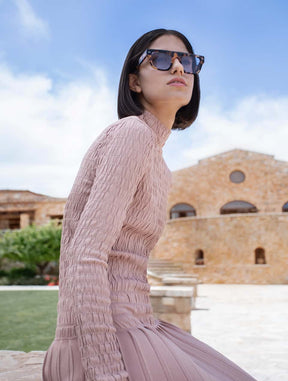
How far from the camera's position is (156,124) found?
5.21 feet

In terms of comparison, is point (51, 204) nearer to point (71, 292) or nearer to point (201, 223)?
point (201, 223)

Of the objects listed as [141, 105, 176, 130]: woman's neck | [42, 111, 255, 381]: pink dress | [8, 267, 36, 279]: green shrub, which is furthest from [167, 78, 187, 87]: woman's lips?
[8, 267, 36, 279]: green shrub

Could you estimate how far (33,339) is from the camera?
245 inches

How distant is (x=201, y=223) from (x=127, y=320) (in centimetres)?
2263

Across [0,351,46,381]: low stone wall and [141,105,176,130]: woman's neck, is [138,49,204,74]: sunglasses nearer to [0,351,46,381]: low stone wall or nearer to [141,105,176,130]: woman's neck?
[141,105,176,130]: woman's neck

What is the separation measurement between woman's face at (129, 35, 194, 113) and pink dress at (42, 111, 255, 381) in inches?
9.0

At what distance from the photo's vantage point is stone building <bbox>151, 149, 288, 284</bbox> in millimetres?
21906

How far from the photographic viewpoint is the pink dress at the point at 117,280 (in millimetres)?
1071

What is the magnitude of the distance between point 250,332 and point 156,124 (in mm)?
7254

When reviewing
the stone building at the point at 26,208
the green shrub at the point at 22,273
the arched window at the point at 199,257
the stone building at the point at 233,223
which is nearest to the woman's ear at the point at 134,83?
the stone building at the point at 233,223

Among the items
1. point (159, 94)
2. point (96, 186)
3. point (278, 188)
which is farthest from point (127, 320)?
point (278, 188)

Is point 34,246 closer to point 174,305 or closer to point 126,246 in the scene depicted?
point 174,305

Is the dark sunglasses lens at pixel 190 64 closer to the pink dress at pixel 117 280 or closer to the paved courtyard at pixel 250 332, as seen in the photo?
the pink dress at pixel 117 280

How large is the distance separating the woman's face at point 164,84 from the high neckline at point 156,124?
4cm
